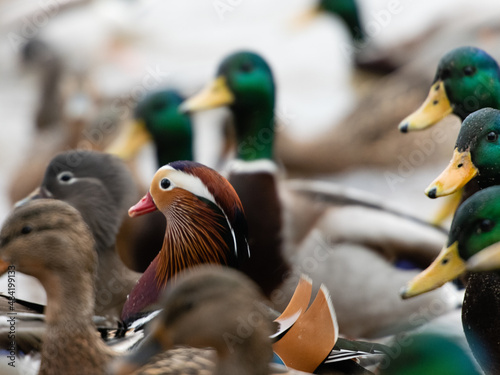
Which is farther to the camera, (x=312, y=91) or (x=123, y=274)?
(x=312, y=91)

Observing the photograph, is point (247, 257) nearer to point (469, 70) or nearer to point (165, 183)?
point (165, 183)

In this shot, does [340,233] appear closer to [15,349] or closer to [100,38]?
[15,349]

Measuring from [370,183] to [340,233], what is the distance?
149 cm

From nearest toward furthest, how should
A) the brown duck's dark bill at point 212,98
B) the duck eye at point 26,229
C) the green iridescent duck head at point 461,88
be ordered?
the duck eye at point 26,229, the green iridescent duck head at point 461,88, the brown duck's dark bill at point 212,98

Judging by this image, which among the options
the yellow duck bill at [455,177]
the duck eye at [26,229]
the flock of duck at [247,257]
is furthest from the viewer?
the yellow duck bill at [455,177]

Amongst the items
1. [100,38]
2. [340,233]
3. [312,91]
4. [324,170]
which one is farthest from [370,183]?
[100,38]

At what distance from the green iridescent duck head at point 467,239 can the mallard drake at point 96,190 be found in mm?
1068

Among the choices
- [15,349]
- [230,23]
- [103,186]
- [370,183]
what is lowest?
[370,183]

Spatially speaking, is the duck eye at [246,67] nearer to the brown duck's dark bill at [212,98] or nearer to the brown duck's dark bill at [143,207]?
the brown duck's dark bill at [212,98]

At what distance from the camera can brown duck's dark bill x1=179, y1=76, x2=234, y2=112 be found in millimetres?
3666

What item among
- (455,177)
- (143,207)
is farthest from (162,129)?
(455,177)

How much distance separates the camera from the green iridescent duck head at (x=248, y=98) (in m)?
3.73

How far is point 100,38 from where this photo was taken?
6.37 m

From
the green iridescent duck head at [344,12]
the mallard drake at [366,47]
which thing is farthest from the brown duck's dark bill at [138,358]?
the green iridescent duck head at [344,12]
